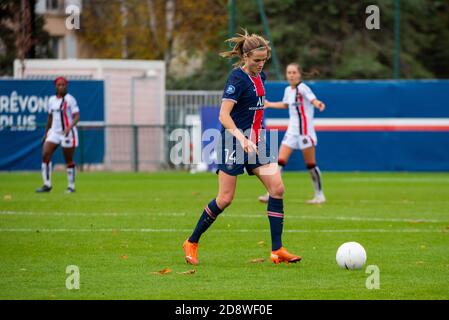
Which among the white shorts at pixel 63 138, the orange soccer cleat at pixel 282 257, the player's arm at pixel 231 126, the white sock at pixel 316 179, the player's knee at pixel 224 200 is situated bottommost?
the orange soccer cleat at pixel 282 257

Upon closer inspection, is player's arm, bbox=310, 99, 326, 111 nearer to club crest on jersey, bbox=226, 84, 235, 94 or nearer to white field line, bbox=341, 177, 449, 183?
club crest on jersey, bbox=226, 84, 235, 94

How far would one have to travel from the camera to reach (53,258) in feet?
36.6

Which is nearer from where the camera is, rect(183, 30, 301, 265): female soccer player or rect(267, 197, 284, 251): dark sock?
rect(183, 30, 301, 265): female soccer player

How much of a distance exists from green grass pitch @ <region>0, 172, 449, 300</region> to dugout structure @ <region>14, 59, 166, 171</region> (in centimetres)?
738

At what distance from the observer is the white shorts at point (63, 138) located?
20.8 metres

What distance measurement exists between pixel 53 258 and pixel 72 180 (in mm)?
9715

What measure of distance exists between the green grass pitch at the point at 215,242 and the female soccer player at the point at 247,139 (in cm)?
37

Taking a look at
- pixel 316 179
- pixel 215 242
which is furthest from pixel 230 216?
pixel 215 242

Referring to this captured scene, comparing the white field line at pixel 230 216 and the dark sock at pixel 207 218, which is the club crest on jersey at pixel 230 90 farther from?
the white field line at pixel 230 216

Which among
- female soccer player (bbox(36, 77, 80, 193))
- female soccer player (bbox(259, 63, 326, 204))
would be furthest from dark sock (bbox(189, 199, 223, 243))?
female soccer player (bbox(36, 77, 80, 193))

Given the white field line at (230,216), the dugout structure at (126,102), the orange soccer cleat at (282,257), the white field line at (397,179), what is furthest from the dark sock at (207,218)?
the dugout structure at (126,102)

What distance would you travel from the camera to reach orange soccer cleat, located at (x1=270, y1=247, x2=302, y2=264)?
10742 mm

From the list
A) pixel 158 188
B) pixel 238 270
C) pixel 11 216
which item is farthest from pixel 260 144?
pixel 158 188
